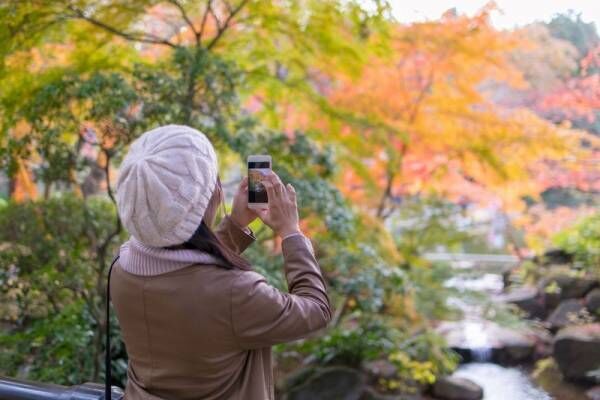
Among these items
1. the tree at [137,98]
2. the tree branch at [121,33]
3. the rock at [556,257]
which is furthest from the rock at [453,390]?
the rock at [556,257]

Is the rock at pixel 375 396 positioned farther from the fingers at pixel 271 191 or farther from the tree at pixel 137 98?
the fingers at pixel 271 191

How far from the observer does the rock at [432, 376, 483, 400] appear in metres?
4.86

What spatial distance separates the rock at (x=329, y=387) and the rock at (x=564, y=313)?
3.11 metres

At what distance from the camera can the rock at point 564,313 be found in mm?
6499

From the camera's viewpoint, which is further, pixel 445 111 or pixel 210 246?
pixel 445 111

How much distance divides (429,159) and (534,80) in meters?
1.94

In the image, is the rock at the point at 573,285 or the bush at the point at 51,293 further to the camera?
the rock at the point at 573,285

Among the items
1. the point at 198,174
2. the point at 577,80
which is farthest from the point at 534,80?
the point at 198,174

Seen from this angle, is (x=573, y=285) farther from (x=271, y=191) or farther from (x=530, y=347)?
(x=271, y=191)

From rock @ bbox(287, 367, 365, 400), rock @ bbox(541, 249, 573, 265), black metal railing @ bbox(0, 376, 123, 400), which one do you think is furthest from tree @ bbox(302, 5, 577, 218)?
black metal railing @ bbox(0, 376, 123, 400)

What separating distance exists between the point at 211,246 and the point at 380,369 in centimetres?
404

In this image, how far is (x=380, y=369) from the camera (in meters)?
4.79

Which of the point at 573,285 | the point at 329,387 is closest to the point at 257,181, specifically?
the point at 329,387

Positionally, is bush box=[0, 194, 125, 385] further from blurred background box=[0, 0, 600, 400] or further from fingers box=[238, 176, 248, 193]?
fingers box=[238, 176, 248, 193]
